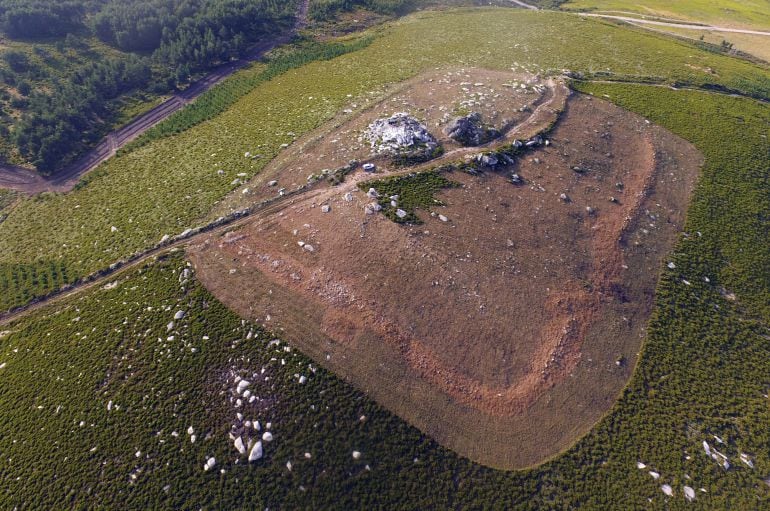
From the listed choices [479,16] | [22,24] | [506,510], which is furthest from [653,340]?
[22,24]

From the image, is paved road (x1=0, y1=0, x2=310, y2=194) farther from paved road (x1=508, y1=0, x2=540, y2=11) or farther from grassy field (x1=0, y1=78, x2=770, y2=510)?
paved road (x1=508, y1=0, x2=540, y2=11)

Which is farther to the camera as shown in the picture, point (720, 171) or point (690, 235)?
point (720, 171)

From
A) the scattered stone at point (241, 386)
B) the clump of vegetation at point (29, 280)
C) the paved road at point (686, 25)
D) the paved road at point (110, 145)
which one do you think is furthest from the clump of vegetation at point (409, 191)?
the paved road at point (686, 25)

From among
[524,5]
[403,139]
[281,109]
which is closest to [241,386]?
[403,139]

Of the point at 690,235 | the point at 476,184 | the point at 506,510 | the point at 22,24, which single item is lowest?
the point at 506,510

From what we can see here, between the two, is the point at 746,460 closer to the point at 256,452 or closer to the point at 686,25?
the point at 256,452

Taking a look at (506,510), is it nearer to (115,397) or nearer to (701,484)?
(701,484)
